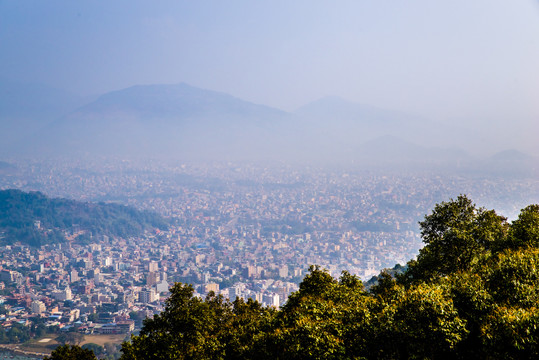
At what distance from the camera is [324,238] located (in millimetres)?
91375

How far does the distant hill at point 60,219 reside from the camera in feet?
299

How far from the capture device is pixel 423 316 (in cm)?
735

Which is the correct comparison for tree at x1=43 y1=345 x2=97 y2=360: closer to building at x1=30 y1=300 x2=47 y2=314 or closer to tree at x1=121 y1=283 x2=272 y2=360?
tree at x1=121 y1=283 x2=272 y2=360

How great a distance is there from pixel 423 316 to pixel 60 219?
110421 mm

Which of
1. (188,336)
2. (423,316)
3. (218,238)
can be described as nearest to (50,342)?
(188,336)

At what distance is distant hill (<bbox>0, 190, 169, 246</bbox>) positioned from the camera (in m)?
91.2

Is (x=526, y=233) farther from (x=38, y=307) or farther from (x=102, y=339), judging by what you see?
(x=38, y=307)

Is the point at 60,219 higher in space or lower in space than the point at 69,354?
lower

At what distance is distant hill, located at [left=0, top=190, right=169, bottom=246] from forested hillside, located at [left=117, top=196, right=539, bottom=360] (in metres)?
90.7

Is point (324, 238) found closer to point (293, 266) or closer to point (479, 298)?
point (293, 266)

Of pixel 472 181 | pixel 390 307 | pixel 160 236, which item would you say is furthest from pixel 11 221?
pixel 472 181

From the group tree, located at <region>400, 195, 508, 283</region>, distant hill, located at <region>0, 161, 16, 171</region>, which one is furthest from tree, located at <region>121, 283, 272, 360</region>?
distant hill, located at <region>0, 161, 16, 171</region>

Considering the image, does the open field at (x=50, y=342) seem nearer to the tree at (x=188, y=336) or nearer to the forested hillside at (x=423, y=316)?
the tree at (x=188, y=336)

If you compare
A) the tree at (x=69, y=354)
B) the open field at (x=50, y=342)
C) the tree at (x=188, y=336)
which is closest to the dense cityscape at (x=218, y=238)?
the open field at (x=50, y=342)
